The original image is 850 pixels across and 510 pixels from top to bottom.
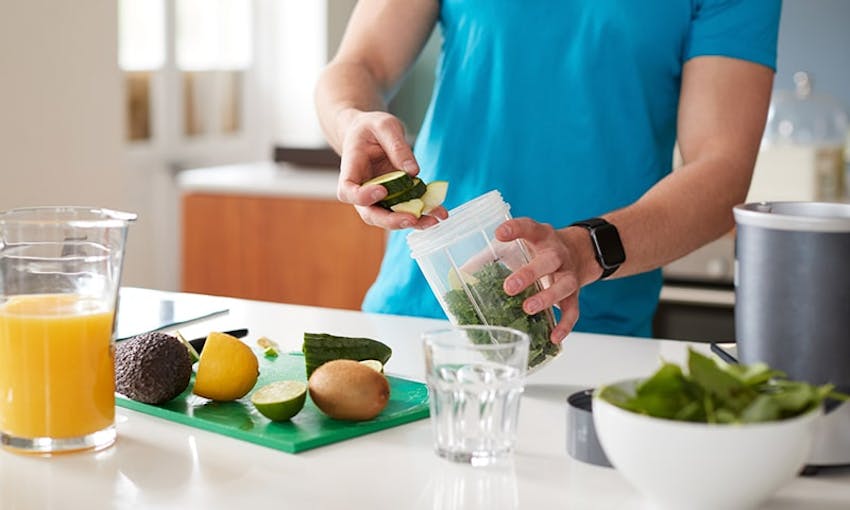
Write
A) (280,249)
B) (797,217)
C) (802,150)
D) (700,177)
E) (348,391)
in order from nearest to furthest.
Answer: (797,217) → (348,391) → (700,177) → (802,150) → (280,249)

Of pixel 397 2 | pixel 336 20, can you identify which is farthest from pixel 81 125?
pixel 397 2

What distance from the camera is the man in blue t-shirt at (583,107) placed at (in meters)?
1.73

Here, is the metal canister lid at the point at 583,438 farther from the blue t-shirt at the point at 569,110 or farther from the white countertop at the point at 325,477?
the blue t-shirt at the point at 569,110

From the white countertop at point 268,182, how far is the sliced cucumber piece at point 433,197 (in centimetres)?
227

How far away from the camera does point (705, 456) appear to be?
86cm

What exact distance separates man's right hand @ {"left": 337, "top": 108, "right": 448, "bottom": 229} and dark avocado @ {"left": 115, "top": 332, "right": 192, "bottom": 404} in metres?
0.25

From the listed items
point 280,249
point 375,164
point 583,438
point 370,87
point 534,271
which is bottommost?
point 280,249

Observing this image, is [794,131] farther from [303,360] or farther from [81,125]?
[303,360]

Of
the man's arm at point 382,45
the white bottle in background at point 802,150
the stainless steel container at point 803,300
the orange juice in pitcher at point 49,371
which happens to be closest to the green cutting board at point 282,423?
the orange juice in pitcher at point 49,371

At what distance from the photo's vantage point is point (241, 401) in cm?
123

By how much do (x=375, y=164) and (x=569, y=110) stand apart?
457mm

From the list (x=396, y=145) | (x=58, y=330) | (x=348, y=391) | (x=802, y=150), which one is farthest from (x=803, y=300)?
(x=802, y=150)

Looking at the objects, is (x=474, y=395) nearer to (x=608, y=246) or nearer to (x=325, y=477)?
(x=325, y=477)

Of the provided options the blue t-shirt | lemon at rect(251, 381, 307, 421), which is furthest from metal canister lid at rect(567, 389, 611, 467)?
the blue t-shirt
